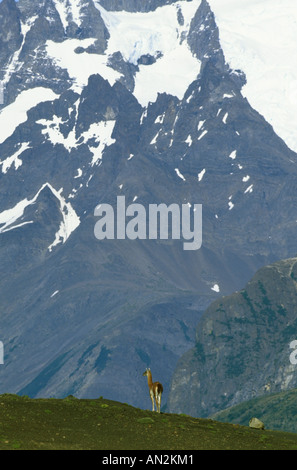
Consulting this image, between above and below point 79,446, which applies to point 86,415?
below

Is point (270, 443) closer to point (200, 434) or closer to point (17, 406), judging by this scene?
point (200, 434)

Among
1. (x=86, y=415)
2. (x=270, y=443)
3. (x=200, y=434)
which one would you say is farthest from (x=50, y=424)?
(x=270, y=443)
